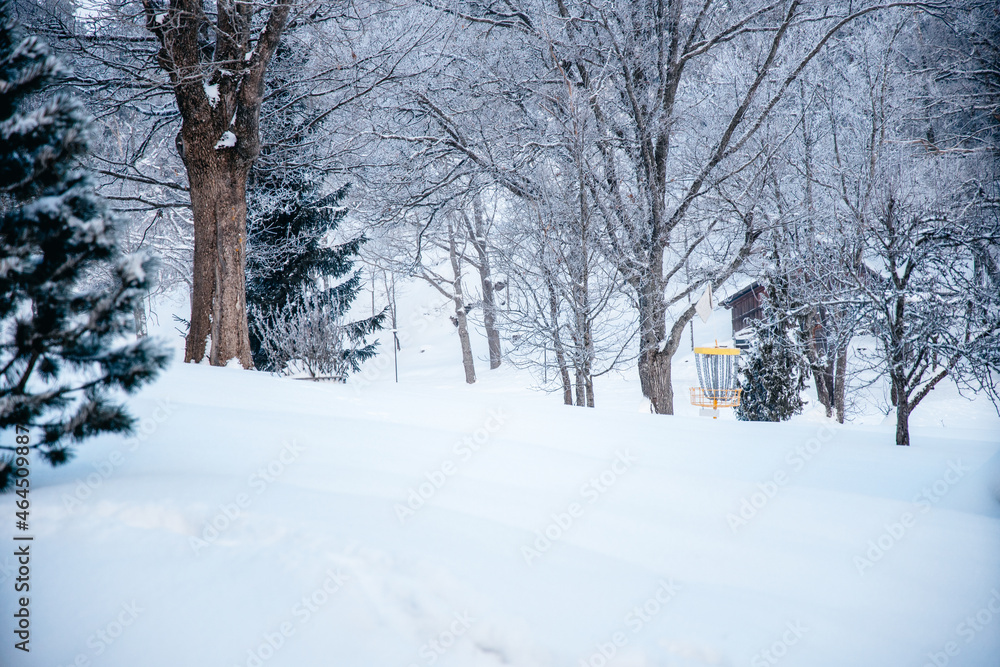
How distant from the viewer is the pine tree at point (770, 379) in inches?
444

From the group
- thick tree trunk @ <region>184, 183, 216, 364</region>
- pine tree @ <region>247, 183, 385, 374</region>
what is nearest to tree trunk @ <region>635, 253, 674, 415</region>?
thick tree trunk @ <region>184, 183, 216, 364</region>

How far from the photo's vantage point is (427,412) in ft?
14.3

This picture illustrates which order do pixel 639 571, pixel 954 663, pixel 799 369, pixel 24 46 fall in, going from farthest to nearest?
1. pixel 799 369
2. pixel 639 571
3. pixel 24 46
4. pixel 954 663

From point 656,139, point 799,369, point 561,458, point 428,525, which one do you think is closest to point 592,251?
point 656,139

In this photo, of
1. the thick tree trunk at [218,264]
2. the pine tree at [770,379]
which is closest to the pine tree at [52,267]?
the thick tree trunk at [218,264]

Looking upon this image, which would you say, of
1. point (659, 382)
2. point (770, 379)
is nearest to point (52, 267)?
point (659, 382)

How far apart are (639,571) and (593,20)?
7964 mm

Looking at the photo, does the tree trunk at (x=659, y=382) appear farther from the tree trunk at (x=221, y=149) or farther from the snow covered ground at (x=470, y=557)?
the tree trunk at (x=221, y=149)

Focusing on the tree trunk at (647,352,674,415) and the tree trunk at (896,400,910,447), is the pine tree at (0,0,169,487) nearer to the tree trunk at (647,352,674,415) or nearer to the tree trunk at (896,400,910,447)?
the tree trunk at (896,400,910,447)

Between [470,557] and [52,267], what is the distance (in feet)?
5.19

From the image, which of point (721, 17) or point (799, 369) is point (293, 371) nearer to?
point (721, 17)

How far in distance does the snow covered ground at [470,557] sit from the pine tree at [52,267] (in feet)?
1.55

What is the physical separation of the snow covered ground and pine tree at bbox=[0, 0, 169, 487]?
1.55ft

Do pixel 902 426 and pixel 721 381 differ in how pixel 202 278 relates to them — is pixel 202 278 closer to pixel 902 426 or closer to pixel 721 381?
pixel 902 426
